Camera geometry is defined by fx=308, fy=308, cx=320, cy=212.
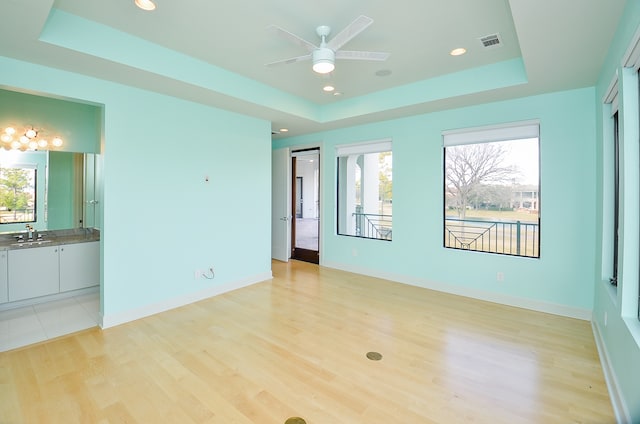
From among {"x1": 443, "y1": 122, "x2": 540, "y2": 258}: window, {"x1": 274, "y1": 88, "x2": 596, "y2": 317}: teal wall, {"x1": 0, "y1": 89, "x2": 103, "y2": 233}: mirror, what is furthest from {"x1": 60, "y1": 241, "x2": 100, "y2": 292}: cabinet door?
{"x1": 443, "y1": 122, "x2": 540, "y2": 258}: window

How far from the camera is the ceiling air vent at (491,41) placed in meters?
2.81

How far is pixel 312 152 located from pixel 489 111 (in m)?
3.20

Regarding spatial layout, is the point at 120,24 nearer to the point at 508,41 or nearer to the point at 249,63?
the point at 249,63

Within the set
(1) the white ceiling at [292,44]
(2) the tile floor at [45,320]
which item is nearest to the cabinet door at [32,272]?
(2) the tile floor at [45,320]

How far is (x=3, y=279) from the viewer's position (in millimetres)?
3559

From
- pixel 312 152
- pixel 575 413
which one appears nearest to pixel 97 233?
pixel 312 152

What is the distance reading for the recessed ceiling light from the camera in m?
2.28

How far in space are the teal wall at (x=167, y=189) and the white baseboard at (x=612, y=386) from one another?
4.06 metres

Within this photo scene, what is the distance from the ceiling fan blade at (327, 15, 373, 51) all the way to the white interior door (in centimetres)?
390

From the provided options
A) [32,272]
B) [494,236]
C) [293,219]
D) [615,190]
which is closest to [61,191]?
[32,272]

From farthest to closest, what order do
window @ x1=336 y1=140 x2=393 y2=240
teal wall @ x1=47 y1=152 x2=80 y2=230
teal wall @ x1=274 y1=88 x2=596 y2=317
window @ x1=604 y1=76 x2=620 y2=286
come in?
window @ x1=336 y1=140 x2=393 y2=240
teal wall @ x1=47 y1=152 x2=80 y2=230
teal wall @ x1=274 y1=88 x2=596 y2=317
window @ x1=604 y1=76 x2=620 y2=286

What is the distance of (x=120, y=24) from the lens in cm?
264

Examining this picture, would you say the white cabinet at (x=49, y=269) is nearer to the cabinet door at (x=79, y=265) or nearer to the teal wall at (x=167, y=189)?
the cabinet door at (x=79, y=265)

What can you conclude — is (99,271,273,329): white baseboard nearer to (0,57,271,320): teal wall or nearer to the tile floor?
(0,57,271,320): teal wall
